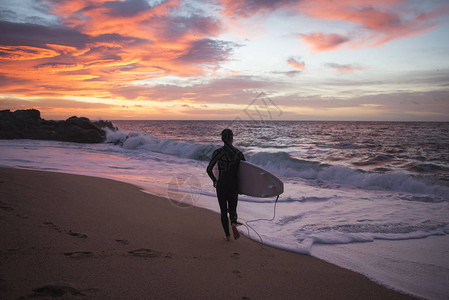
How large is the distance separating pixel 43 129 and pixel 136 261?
1066 inches

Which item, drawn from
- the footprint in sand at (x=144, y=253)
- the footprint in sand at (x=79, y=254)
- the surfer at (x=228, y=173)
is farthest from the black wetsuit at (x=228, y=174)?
the footprint in sand at (x=79, y=254)

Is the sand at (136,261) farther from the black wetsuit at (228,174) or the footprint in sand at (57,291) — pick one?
the black wetsuit at (228,174)

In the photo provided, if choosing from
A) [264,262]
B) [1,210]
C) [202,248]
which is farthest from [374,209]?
[1,210]

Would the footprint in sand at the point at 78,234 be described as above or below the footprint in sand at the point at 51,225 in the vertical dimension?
below

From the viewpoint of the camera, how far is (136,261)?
325 cm

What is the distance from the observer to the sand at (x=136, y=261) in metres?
2.67

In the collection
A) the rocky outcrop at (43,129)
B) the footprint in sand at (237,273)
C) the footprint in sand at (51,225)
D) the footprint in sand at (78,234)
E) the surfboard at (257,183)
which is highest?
the rocky outcrop at (43,129)

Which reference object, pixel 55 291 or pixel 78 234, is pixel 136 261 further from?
pixel 78 234

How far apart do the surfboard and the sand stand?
0.85m

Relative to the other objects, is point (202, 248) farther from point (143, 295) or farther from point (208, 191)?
point (208, 191)

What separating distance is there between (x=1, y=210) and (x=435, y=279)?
6280 mm

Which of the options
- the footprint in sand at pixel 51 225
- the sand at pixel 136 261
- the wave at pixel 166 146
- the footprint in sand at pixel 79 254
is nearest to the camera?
the sand at pixel 136 261

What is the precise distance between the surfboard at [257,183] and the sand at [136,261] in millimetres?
846

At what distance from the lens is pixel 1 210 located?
4105 millimetres
